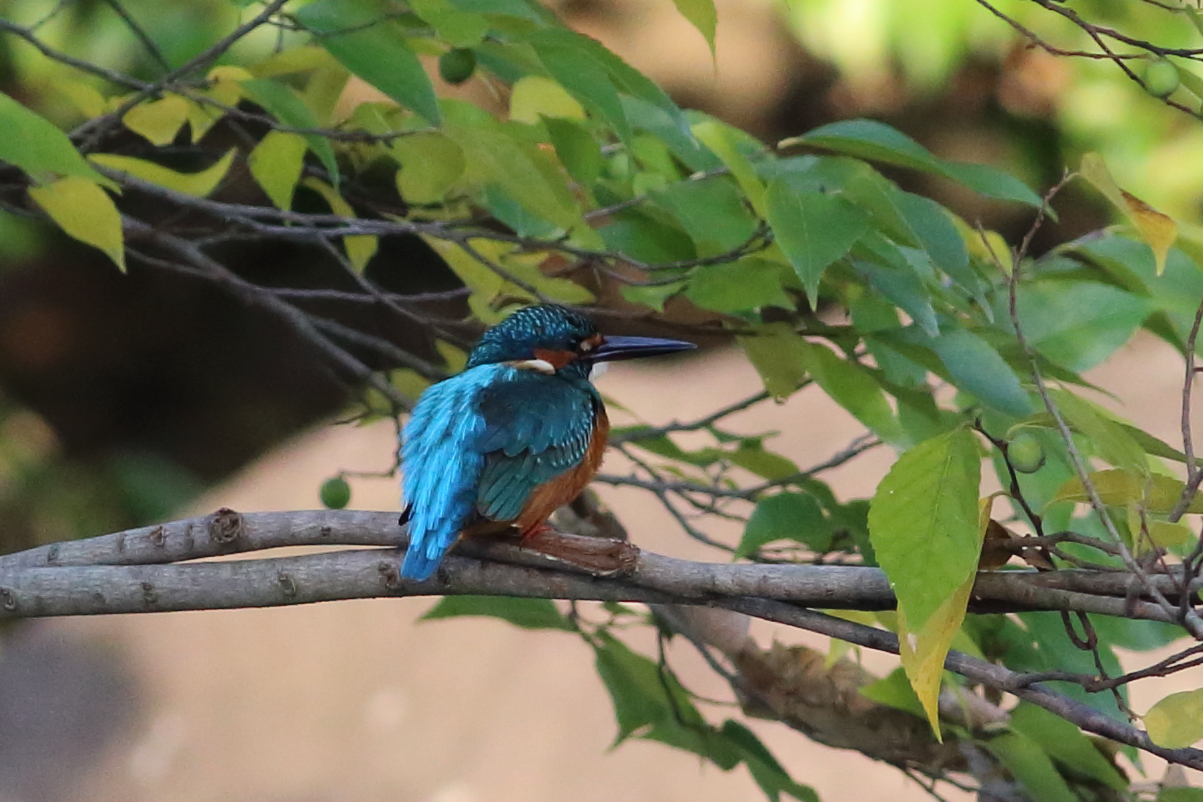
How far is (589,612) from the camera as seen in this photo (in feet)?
10.2

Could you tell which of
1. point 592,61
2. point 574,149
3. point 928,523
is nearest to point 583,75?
point 592,61

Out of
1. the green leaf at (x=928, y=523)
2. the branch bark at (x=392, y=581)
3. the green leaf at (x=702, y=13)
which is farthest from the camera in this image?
the green leaf at (x=702, y=13)

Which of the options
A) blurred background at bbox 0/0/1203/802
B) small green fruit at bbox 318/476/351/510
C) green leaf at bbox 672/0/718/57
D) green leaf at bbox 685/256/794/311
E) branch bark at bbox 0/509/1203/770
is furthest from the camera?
blurred background at bbox 0/0/1203/802

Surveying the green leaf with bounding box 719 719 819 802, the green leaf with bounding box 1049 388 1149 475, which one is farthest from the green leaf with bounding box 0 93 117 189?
the green leaf with bounding box 719 719 819 802

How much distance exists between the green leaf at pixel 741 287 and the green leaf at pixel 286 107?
12.8 inches

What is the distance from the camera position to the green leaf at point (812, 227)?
860 mm

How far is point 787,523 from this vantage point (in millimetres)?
1153

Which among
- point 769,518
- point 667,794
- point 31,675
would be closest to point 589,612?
point 667,794

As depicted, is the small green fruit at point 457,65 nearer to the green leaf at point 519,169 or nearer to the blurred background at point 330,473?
the green leaf at point 519,169

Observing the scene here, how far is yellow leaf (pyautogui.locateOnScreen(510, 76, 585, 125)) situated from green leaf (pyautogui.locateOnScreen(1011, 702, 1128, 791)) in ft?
2.27

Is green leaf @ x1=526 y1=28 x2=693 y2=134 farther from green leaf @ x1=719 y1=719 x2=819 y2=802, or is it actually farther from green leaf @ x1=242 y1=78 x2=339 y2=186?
green leaf @ x1=719 y1=719 x2=819 y2=802

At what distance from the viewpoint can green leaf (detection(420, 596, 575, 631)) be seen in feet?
4.29

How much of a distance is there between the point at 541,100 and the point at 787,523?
18.0 inches

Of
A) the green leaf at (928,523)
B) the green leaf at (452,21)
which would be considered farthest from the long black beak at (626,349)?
the green leaf at (928,523)
